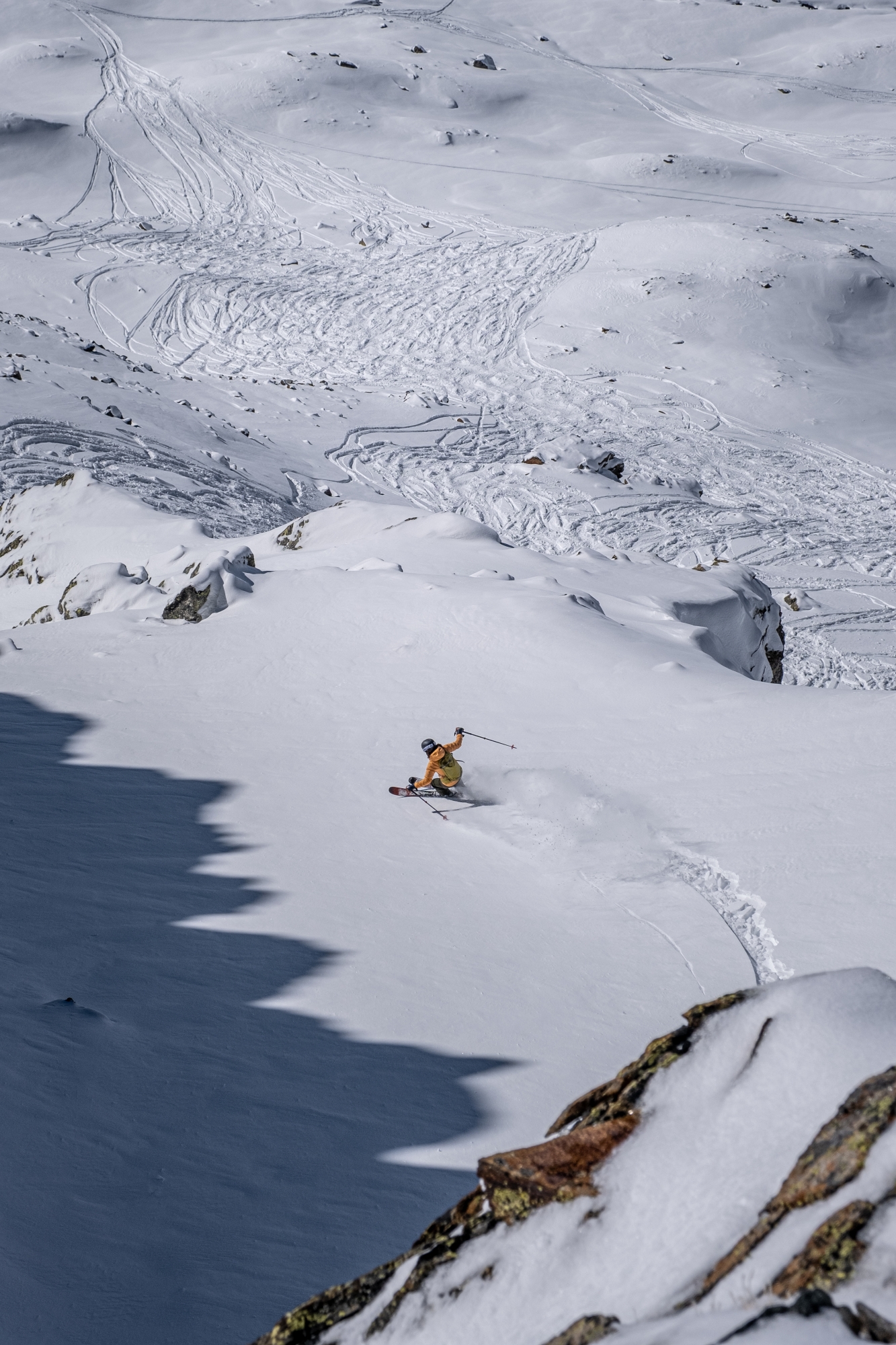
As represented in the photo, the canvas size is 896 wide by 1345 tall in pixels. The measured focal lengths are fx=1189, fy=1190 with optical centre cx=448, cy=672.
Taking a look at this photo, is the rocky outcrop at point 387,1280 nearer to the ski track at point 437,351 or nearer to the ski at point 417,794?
the ski at point 417,794

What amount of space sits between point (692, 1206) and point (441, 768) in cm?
703

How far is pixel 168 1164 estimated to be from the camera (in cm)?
487

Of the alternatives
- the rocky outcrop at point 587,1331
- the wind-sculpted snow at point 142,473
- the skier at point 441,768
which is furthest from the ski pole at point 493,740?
the wind-sculpted snow at point 142,473

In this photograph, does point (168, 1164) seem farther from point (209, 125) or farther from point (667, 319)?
point (209, 125)

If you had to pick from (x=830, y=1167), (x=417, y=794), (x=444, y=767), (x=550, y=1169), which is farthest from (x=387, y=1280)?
(x=417, y=794)

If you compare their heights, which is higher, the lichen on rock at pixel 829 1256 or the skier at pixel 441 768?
the lichen on rock at pixel 829 1256

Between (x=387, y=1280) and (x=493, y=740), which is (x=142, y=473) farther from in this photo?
(x=387, y=1280)

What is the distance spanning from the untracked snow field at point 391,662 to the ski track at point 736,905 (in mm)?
33

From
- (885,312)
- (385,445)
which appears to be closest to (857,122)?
(885,312)

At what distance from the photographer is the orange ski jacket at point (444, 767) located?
32.6 ft

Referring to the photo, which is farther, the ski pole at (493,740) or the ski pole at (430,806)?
the ski pole at (493,740)

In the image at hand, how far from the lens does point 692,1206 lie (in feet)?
9.88

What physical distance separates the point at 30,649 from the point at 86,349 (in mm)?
16275

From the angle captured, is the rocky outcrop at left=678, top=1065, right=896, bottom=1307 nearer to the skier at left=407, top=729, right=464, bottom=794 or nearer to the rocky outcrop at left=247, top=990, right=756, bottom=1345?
the rocky outcrop at left=247, top=990, right=756, bottom=1345
